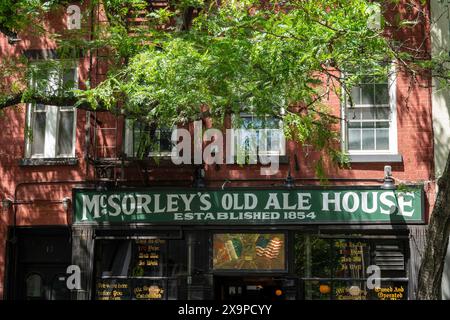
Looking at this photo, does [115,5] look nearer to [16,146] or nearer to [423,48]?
[16,146]

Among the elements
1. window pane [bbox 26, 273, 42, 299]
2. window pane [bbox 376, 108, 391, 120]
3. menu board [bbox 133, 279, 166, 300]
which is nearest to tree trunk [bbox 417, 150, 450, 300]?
window pane [bbox 376, 108, 391, 120]

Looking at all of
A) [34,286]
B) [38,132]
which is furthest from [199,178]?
[34,286]

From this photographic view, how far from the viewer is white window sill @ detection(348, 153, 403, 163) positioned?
13445 mm

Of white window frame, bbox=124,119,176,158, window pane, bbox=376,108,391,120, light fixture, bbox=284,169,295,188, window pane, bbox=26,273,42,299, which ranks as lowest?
window pane, bbox=26,273,42,299

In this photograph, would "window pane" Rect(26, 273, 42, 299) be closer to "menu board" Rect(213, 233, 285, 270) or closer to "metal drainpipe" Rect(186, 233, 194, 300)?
"metal drainpipe" Rect(186, 233, 194, 300)

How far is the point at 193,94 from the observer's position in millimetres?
10055

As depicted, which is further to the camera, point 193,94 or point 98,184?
point 98,184

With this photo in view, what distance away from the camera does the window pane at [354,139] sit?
13820 mm

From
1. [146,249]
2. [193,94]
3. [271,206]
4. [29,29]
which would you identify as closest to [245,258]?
[271,206]

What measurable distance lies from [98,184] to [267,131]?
338cm

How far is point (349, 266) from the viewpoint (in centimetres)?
1323

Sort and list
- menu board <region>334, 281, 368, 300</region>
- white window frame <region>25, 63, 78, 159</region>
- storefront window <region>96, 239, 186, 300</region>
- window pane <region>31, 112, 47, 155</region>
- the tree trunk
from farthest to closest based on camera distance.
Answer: window pane <region>31, 112, 47, 155</region>
white window frame <region>25, 63, 78, 159</region>
storefront window <region>96, 239, 186, 300</region>
menu board <region>334, 281, 368, 300</region>
the tree trunk

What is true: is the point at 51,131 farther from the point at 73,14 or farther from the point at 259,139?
the point at 259,139

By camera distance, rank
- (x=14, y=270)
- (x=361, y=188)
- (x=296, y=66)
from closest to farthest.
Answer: (x=296, y=66) < (x=361, y=188) < (x=14, y=270)
